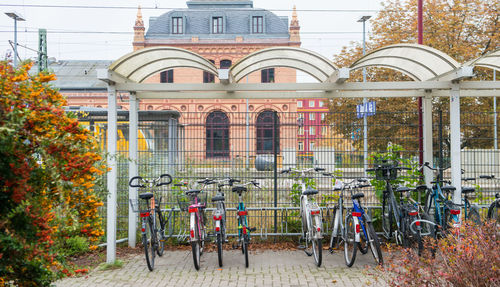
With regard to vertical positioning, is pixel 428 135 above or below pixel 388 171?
above

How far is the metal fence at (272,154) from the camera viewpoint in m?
7.36

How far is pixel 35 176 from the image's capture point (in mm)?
2998

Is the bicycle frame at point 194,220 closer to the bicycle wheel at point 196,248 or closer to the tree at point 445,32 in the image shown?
the bicycle wheel at point 196,248

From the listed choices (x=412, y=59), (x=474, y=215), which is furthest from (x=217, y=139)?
(x=474, y=215)

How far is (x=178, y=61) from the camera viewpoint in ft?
23.3

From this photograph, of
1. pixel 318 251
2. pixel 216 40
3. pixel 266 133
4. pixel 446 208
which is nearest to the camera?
pixel 318 251

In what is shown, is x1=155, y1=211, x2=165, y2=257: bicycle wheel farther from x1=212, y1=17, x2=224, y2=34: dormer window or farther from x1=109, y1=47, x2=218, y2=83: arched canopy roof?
x1=212, y1=17, x2=224, y2=34: dormer window

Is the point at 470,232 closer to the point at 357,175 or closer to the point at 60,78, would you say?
the point at 357,175

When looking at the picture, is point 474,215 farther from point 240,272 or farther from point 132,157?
point 132,157

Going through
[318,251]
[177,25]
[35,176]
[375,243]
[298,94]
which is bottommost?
[318,251]

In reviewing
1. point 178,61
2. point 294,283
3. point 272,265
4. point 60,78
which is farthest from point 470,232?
point 60,78

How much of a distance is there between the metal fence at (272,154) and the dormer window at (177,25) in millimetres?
34548

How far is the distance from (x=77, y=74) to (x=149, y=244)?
4854 centimetres

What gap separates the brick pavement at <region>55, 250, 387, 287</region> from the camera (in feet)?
17.5
